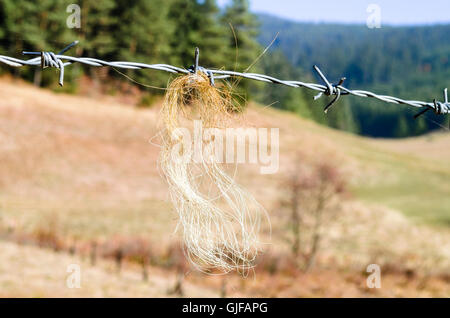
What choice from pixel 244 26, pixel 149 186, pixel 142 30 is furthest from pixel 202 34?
pixel 149 186

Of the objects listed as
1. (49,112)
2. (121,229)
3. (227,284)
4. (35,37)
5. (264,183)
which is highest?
(35,37)

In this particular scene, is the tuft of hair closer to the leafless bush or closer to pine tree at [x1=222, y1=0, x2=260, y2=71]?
the leafless bush

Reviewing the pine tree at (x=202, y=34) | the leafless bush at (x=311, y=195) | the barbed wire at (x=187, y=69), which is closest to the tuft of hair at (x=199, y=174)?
the barbed wire at (x=187, y=69)

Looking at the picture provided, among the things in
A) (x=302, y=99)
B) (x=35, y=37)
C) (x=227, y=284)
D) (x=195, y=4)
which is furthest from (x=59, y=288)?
(x=302, y=99)

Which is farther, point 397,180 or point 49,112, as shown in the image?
point 397,180

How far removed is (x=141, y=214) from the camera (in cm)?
1770

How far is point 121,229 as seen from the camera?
1451 centimetres

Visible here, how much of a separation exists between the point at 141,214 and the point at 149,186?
205 inches

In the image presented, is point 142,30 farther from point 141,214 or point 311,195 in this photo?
point 311,195

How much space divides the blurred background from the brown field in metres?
0.07

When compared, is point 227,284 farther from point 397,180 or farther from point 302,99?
point 302,99

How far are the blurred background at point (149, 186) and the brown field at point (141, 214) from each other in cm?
7

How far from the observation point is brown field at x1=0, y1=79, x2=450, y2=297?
295 inches

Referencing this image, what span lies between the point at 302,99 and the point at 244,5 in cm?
3857
